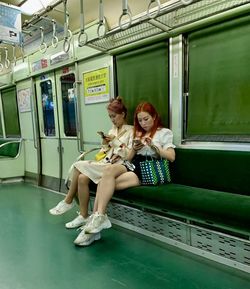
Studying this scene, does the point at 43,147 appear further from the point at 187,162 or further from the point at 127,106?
the point at 187,162

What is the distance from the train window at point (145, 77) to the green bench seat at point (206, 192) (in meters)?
0.64

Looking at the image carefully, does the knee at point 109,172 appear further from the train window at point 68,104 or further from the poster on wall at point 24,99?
the poster on wall at point 24,99

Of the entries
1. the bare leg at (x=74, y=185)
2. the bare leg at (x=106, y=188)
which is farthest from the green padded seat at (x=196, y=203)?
the bare leg at (x=74, y=185)

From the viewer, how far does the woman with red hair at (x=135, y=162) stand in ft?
7.76

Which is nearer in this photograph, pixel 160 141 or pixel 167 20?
pixel 167 20

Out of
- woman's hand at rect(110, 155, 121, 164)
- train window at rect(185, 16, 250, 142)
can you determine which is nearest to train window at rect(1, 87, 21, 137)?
woman's hand at rect(110, 155, 121, 164)

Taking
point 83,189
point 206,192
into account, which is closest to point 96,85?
point 83,189

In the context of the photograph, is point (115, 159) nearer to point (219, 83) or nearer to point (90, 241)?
point (90, 241)

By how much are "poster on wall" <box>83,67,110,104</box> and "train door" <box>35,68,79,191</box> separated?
1.19ft

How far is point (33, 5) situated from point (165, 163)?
139 inches

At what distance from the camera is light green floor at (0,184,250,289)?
185 cm

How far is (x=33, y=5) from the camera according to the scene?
165 inches

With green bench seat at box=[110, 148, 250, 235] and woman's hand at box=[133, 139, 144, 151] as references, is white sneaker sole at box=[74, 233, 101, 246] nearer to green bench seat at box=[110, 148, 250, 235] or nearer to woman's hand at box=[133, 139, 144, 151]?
green bench seat at box=[110, 148, 250, 235]

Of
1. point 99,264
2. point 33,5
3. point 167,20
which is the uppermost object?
point 33,5
